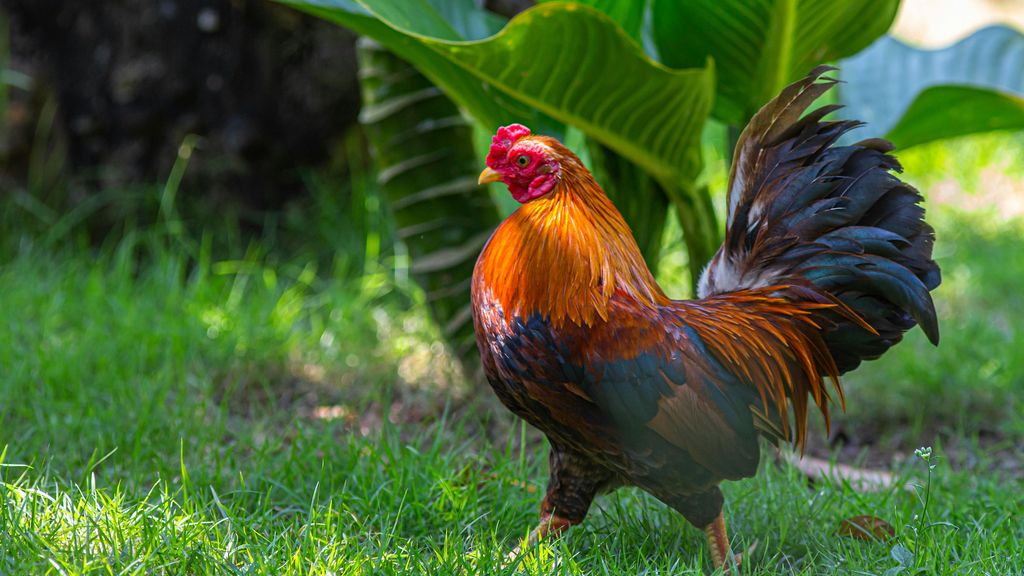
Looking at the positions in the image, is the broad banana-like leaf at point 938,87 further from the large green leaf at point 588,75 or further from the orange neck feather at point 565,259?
the orange neck feather at point 565,259

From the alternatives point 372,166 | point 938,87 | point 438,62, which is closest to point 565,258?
point 438,62

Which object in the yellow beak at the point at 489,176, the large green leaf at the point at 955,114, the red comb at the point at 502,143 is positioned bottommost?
the yellow beak at the point at 489,176

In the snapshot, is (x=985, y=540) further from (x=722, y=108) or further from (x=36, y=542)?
(x=36, y=542)

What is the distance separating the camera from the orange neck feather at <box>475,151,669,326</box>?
2559 mm

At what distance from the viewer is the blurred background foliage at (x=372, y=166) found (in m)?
3.37

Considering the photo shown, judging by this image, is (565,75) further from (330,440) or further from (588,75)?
(330,440)

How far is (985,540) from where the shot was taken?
2.81m

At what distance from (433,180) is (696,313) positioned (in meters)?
1.70

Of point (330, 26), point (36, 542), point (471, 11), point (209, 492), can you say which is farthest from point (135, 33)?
point (36, 542)

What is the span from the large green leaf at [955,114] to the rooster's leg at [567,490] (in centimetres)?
176

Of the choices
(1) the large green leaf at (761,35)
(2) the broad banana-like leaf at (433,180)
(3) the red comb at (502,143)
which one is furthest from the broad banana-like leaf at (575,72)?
(2) the broad banana-like leaf at (433,180)

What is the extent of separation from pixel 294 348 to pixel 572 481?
192cm

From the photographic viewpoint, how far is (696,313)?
271cm

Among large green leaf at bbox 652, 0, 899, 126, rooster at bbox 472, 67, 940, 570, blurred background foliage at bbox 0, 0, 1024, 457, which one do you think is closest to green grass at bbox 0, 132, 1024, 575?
blurred background foliage at bbox 0, 0, 1024, 457
